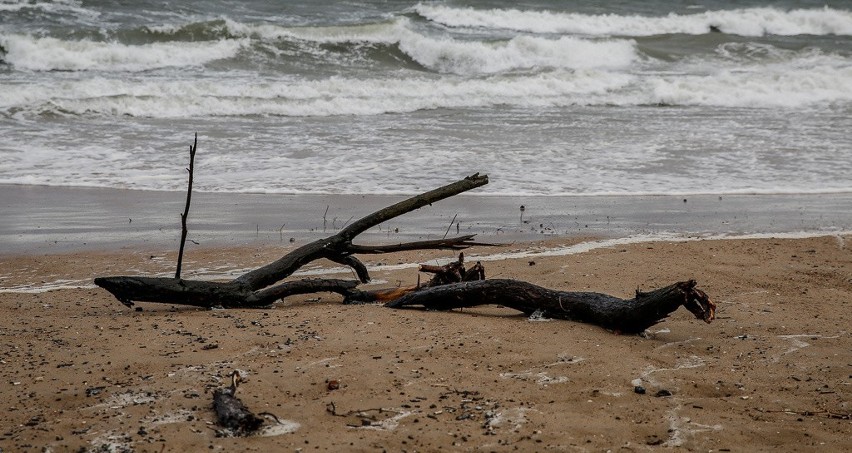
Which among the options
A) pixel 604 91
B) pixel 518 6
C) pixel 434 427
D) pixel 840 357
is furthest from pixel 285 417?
pixel 518 6

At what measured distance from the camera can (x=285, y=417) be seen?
386 centimetres

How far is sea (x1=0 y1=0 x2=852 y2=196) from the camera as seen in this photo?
10531mm

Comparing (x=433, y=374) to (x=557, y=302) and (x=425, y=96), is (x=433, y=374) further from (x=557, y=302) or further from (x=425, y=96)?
(x=425, y=96)

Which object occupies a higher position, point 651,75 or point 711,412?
point 651,75

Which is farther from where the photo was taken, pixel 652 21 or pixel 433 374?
pixel 652 21

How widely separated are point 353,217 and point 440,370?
4.01 metres

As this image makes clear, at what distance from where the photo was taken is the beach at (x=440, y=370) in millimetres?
3746

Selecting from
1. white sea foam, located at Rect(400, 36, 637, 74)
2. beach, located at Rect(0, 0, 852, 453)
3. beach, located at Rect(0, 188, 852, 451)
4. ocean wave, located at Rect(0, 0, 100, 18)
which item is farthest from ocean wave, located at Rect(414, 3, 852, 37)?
beach, located at Rect(0, 188, 852, 451)

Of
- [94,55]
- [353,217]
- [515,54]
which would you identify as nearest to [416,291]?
[353,217]

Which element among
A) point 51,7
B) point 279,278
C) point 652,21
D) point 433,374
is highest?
point 652,21

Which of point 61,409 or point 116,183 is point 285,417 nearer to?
point 61,409

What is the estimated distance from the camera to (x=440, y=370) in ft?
14.6

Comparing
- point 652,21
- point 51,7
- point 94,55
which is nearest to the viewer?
point 94,55

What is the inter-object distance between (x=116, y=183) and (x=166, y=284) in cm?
478
